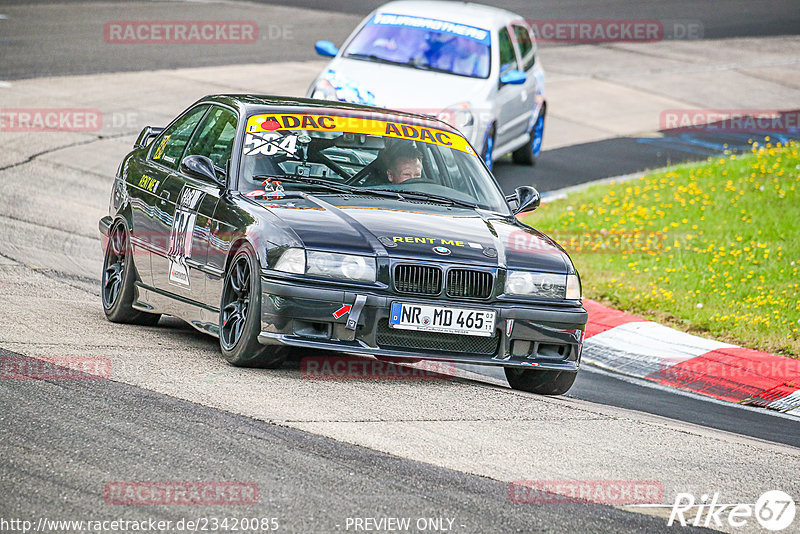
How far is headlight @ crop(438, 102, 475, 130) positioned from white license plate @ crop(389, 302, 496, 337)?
6.81 m

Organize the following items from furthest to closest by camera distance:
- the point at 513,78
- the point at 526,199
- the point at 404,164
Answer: the point at 513,78, the point at 526,199, the point at 404,164

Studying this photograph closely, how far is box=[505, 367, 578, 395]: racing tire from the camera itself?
7582mm

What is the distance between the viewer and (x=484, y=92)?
14.4 m

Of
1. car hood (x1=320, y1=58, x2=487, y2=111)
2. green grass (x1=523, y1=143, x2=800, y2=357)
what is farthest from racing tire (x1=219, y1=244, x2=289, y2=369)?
car hood (x1=320, y1=58, x2=487, y2=111)

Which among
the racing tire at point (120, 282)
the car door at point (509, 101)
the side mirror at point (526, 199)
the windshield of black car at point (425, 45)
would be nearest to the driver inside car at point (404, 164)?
the side mirror at point (526, 199)

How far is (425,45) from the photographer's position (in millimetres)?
14812

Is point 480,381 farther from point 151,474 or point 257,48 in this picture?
point 257,48

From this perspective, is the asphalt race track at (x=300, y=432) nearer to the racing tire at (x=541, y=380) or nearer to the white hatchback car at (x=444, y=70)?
→ the racing tire at (x=541, y=380)

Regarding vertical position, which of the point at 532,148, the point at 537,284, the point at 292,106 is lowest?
the point at 532,148

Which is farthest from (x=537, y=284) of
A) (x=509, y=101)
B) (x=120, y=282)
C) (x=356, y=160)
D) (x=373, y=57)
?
(x=509, y=101)

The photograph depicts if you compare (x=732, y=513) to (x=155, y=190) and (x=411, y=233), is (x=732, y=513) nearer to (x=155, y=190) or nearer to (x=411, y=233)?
(x=411, y=233)

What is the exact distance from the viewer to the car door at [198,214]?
25.4 feet

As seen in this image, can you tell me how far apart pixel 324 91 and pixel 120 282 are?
18.2 ft

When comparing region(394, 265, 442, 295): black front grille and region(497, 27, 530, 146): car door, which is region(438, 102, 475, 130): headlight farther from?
region(394, 265, 442, 295): black front grille
